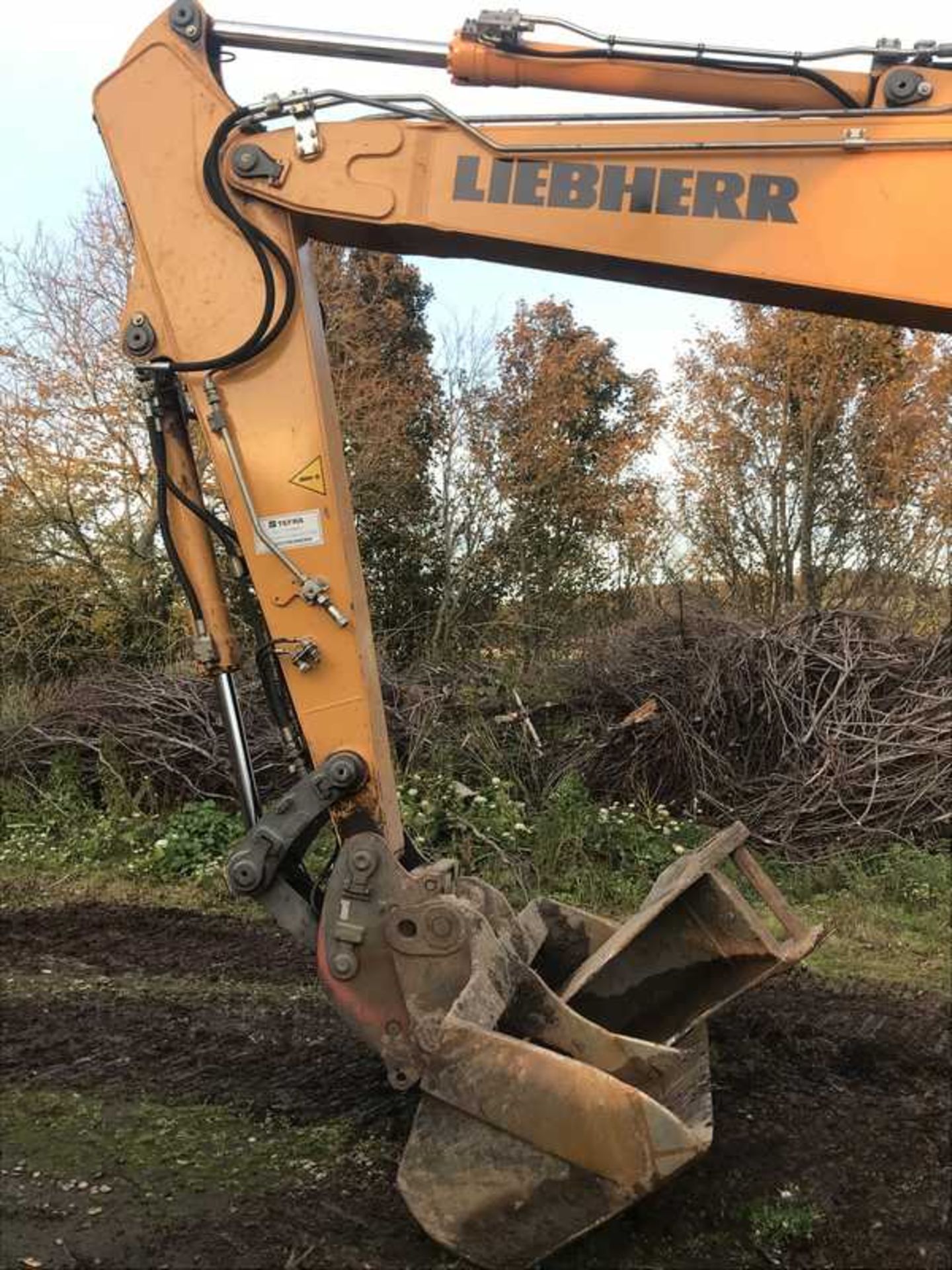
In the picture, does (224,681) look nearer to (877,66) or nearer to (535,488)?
(877,66)

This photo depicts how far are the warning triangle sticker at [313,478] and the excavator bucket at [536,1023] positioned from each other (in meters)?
1.10

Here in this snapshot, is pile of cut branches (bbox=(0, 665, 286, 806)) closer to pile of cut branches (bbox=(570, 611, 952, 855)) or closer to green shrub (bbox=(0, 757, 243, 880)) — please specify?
green shrub (bbox=(0, 757, 243, 880))

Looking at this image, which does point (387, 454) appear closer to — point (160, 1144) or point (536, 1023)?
point (160, 1144)

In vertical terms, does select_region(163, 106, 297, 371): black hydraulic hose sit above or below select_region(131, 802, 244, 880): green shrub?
above

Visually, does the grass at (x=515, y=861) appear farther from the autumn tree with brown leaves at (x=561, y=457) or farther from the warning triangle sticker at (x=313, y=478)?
the autumn tree with brown leaves at (x=561, y=457)

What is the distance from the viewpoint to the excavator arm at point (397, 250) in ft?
9.44

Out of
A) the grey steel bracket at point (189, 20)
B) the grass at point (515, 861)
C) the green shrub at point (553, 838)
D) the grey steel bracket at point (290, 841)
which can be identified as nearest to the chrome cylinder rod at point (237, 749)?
the grey steel bracket at point (290, 841)

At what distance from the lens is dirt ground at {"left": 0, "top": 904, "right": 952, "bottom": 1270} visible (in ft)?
9.03

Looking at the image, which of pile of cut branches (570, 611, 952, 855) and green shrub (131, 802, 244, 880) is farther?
pile of cut branches (570, 611, 952, 855)

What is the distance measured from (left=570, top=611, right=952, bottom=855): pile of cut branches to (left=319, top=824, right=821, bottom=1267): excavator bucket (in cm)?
349

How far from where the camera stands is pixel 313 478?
Answer: 321 cm

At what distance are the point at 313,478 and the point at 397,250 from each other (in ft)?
2.71

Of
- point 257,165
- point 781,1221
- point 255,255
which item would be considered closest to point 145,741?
point 255,255

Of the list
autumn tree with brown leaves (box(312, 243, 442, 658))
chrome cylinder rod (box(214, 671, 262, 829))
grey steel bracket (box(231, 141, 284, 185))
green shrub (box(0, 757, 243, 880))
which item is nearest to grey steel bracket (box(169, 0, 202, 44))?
grey steel bracket (box(231, 141, 284, 185))
